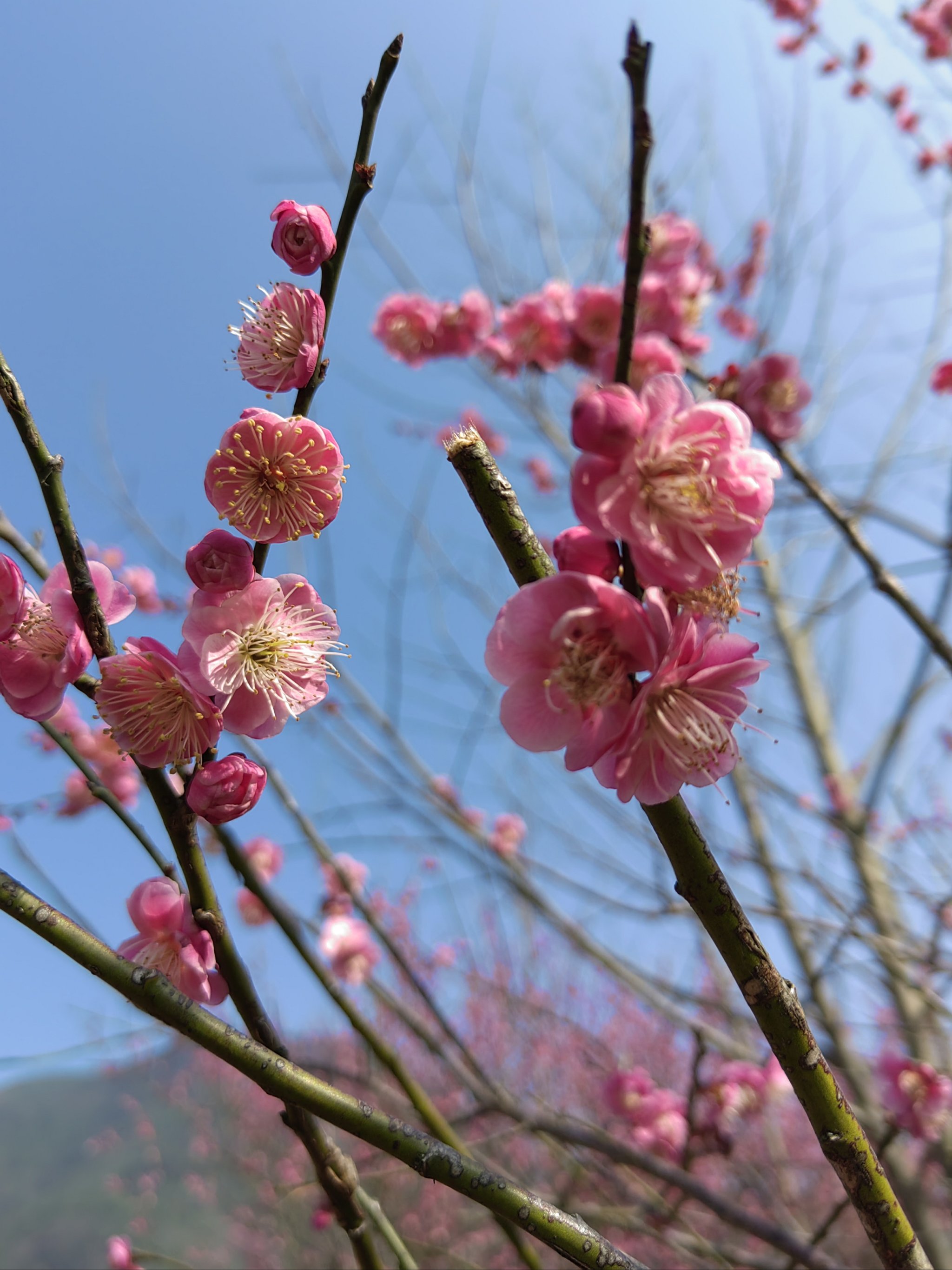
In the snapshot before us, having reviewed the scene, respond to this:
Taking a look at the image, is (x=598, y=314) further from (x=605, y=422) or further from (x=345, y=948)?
(x=345, y=948)

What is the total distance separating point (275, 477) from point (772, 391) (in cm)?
174

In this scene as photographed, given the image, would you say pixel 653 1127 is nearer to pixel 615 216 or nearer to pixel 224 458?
pixel 224 458

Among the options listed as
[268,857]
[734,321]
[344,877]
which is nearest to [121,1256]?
[344,877]

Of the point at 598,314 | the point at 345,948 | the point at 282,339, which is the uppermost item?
the point at 598,314

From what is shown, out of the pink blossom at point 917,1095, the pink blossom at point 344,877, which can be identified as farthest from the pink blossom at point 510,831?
the pink blossom at point 917,1095

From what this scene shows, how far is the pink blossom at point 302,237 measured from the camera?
0.95 meters

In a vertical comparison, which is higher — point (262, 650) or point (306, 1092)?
point (262, 650)

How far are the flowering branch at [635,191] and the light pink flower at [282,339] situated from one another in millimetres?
400

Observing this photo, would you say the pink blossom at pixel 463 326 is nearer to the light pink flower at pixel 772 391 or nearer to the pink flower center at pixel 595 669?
the light pink flower at pixel 772 391

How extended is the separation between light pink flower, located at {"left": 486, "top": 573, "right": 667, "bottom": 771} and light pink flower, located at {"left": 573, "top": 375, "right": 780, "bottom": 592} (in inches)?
2.1

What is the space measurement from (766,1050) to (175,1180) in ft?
43.8

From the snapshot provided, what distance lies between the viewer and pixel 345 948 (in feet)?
11.7

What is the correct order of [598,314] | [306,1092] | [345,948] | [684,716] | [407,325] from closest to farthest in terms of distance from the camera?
[306,1092] → [684,716] → [598,314] → [407,325] → [345,948]

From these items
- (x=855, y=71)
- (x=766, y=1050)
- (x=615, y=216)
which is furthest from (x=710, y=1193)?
(x=855, y=71)
